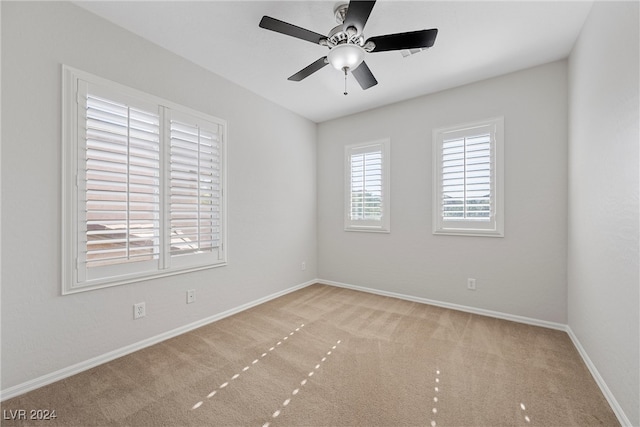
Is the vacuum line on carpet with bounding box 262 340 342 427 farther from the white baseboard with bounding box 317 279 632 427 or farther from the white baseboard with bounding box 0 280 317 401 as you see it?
the white baseboard with bounding box 317 279 632 427

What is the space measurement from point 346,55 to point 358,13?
0.28m

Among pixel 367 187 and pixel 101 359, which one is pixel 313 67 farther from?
pixel 101 359

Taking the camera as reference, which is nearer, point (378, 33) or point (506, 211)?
point (378, 33)

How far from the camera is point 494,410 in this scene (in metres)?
1.64

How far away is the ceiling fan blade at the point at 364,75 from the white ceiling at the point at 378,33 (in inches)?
14.1

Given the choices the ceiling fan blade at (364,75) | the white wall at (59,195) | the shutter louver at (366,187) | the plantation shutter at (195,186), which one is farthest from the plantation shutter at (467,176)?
the plantation shutter at (195,186)

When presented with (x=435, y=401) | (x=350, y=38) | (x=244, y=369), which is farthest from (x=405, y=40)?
(x=244, y=369)

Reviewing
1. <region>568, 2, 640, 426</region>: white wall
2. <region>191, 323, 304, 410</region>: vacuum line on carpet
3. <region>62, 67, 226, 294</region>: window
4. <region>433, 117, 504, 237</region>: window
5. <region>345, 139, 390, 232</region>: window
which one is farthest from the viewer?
<region>345, 139, 390, 232</region>: window

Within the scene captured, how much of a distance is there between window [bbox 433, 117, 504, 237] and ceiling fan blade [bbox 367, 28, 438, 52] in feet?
→ 5.67

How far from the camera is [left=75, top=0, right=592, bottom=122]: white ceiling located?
203cm

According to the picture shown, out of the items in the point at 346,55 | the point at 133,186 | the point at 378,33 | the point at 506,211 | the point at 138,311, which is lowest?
the point at 138,311

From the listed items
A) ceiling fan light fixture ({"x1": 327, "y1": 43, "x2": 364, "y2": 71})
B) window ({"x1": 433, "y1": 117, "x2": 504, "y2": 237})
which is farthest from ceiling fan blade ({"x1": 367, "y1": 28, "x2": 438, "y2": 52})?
window ({"x1": 433, "y1": 117, "x2": 504, "y2": 237})

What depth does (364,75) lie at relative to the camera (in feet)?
7.52

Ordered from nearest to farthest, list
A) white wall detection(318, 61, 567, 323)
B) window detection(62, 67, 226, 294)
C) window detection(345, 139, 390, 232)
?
window detection(62, 67, 226, 294), white wall detection(318, 61, 567, 323), window detection(345, 139, 390, 232)
